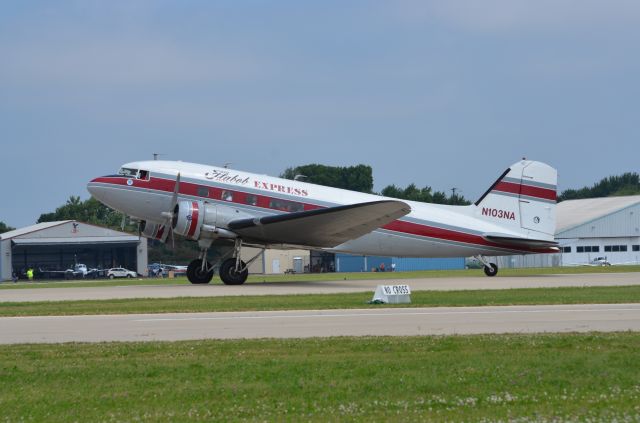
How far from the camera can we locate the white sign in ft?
68.8

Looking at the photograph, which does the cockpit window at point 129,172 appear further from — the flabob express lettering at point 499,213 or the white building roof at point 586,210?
the white building roof at point 586,210

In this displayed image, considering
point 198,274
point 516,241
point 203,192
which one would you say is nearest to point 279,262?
point 516,241

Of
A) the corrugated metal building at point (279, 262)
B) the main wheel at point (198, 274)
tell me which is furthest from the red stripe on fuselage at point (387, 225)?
the corrugated metal building at point (279, 262)

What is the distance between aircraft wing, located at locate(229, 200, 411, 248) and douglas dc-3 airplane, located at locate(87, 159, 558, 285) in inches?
1.5

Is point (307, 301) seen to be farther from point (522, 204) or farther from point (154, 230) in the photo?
point (522, 204)

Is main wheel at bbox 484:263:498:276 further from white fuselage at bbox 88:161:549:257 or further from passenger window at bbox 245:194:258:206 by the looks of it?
passenger window at bbox 245:194:258:206

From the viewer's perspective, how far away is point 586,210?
86938 mm

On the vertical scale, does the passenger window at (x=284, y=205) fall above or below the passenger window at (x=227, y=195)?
below

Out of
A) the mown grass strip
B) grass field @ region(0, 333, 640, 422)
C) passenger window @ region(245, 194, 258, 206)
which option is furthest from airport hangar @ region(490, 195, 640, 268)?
grass field @ region(0, 333, 640, 422)

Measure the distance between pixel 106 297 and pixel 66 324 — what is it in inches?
359

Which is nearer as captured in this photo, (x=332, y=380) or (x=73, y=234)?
(x=332, y=380)

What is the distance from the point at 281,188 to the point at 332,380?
22.4m

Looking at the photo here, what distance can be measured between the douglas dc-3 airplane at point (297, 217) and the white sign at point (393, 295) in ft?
25.3

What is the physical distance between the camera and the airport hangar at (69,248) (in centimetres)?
7362
